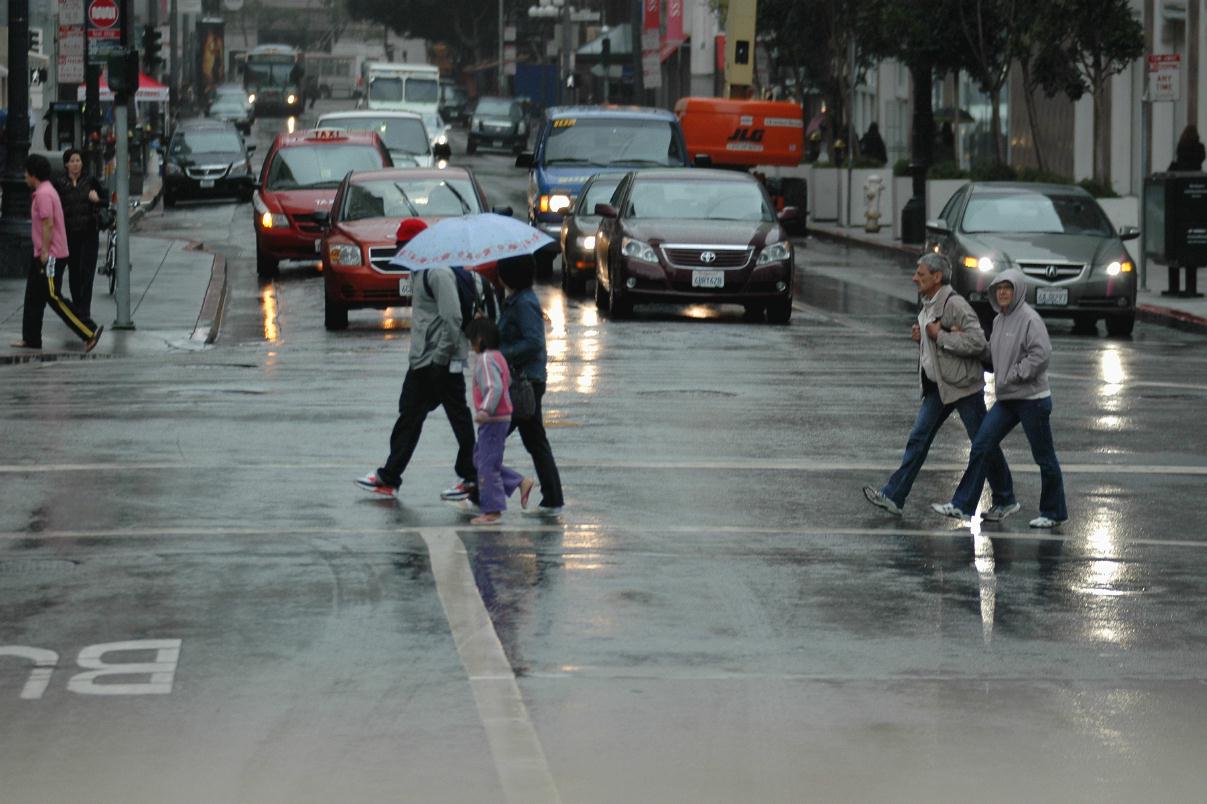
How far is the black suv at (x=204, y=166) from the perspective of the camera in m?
49.1

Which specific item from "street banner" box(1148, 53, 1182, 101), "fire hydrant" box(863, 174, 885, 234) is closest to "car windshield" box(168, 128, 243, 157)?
"fire hydrant" box(863, 174, 885, 234)

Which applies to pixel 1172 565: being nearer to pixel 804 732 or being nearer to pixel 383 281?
pixel 804 732

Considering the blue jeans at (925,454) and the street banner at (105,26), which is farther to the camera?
the street banner at (105,26)

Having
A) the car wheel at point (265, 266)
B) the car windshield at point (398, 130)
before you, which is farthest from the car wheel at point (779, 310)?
the car windshield at point (398, 130)

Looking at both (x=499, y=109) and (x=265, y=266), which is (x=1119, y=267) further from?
(x=499, y=109)

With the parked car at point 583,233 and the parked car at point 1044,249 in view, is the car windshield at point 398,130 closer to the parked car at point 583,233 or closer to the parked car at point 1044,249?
the parked car at point 583,233

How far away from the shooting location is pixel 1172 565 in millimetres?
10859

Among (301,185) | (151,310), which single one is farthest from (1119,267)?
(301,185)

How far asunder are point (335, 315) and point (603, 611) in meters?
14.7

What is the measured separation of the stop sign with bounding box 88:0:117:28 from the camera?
24.1 meters

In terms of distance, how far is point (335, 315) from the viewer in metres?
23.9

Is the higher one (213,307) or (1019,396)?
(1019,396)

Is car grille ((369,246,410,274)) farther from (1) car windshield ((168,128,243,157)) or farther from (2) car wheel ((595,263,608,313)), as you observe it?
(1) car windshield ((168,128,243,157))

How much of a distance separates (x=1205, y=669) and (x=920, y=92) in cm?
3495
